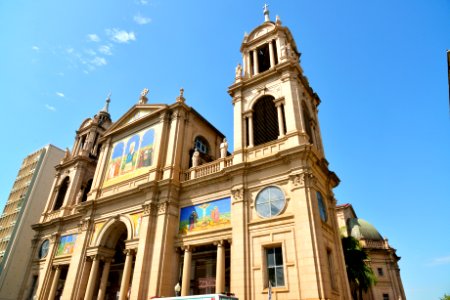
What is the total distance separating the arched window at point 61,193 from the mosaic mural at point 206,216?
21682 millimetres

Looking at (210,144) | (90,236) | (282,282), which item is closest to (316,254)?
(282,282)

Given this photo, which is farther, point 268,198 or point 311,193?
point 268,198

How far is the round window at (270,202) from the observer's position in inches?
732

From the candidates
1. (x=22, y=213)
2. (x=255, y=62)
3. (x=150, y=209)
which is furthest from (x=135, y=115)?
(x=22, y=213)

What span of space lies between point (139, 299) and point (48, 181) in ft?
127

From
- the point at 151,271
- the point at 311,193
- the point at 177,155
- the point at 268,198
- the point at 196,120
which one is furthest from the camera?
the point at 196,120

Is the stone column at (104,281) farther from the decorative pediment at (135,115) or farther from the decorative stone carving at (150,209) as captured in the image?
the decorative pediment at (135,115)

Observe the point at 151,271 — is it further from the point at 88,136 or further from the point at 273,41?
the point at 88,136

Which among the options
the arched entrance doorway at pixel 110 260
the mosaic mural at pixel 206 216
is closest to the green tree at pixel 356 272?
the mosaic mural at pixel 206 216

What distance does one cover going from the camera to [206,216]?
2152cm

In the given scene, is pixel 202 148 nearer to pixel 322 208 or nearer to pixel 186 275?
pixel 186 275

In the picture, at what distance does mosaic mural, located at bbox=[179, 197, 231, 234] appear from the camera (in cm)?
2072

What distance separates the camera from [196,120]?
29.6m

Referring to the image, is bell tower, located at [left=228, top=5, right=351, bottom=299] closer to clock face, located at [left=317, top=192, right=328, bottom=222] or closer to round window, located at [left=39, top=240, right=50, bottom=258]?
clock face, located at [left=317, top=192, right=328, bottom=222]
